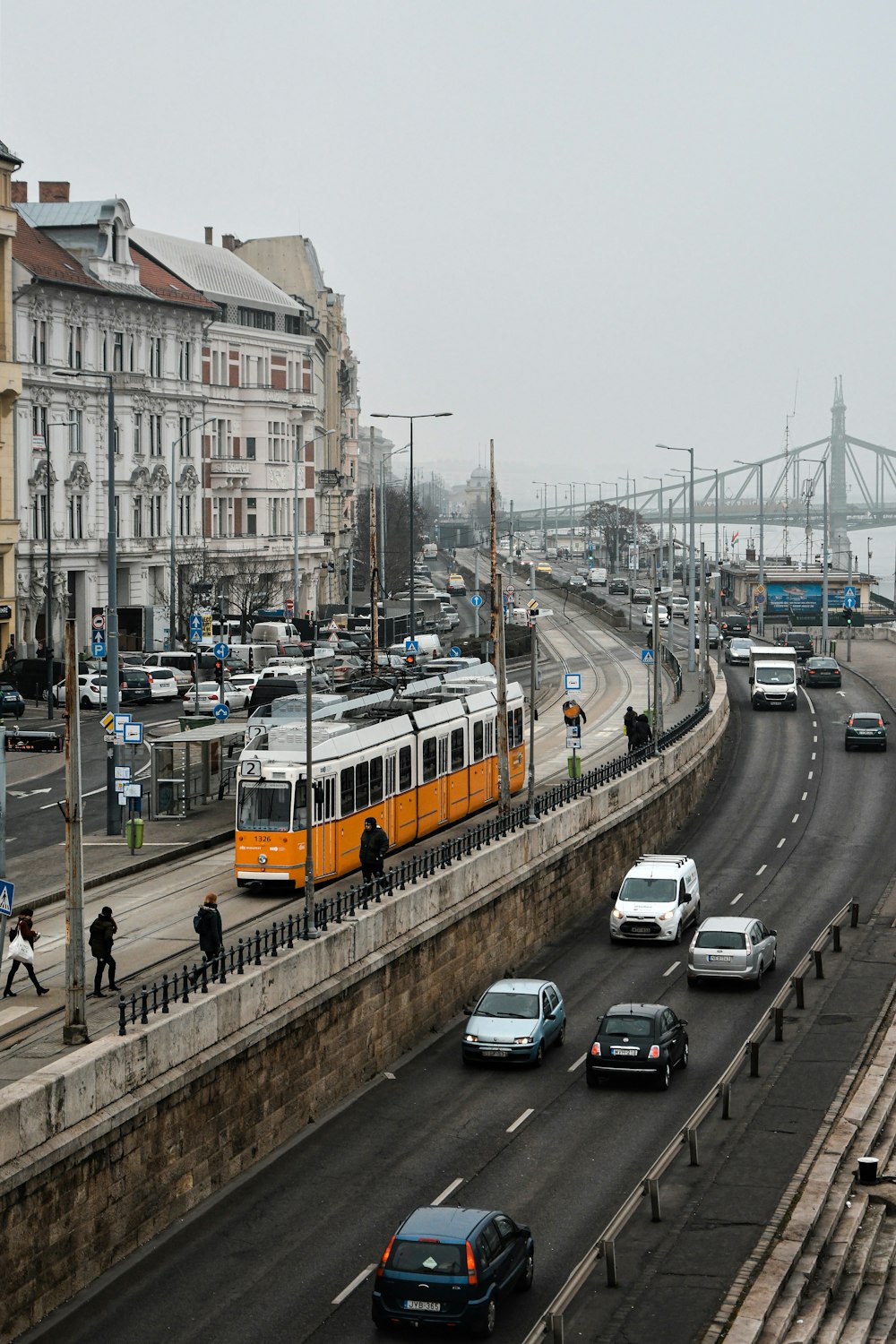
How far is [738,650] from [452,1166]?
68.2 meters

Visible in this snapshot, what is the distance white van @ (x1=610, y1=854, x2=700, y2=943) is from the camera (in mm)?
44719

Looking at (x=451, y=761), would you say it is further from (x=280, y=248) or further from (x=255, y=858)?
(x=280, y=248)

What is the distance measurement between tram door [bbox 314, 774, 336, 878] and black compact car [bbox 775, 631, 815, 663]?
60338mm

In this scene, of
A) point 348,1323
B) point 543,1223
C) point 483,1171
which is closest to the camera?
point 348,1323

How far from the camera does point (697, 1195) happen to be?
89.0ft

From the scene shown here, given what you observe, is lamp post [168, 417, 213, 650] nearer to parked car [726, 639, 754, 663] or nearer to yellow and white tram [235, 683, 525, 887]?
parked car [726, 639, 754, 663]

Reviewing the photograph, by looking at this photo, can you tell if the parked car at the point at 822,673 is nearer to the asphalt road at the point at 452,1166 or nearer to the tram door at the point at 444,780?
the asphalt road at the point at 452,1166

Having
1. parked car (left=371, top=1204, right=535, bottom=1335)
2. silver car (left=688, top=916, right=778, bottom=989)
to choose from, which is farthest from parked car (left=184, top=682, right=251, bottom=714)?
parked car (left=371, top=1204, right=535, bottom=1335)

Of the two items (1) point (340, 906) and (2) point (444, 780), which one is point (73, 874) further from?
(2) point (444, 780)

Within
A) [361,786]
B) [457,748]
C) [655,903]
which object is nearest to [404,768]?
[361,786]

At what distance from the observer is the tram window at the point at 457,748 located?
145ft

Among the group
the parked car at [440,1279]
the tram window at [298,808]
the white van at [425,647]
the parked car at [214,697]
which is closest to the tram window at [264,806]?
the tram window at [298,808]

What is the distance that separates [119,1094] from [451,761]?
21.5m

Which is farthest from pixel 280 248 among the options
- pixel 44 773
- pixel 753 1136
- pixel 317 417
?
pixel 753 1136
